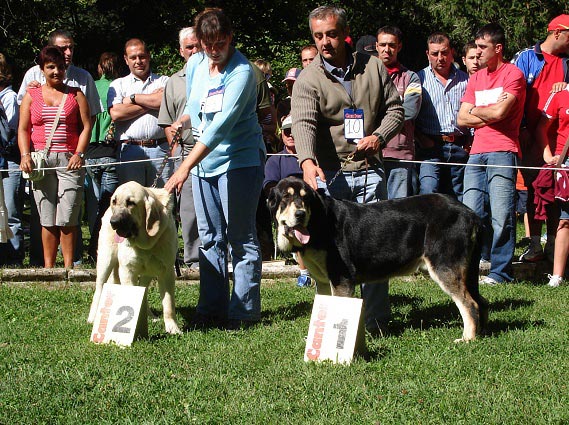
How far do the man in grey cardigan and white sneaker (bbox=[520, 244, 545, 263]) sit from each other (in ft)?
11.4

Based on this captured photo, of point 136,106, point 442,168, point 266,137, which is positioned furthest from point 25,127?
point 442,168

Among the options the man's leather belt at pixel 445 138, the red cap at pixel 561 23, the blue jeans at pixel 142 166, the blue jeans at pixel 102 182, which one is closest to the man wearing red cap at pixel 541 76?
the red cap at pixel 561 23

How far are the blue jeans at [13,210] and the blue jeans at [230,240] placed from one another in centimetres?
366

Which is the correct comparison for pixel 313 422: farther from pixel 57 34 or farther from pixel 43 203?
pixel 57 34

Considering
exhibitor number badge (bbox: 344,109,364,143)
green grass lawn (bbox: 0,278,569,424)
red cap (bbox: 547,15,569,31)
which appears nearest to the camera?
green grass lawn (bbox: 0,278,569,424)

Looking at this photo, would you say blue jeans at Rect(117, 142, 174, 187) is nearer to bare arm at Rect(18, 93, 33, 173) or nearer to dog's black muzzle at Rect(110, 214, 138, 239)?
bare arm at Rect(18, 93, 33, 173)

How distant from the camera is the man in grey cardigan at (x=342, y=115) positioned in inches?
245

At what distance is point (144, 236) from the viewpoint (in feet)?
21.2

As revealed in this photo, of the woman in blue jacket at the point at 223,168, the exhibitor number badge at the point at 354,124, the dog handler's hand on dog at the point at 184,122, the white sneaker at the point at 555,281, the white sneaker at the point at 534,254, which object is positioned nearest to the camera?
the woman in blue jacket at the point at 223,168

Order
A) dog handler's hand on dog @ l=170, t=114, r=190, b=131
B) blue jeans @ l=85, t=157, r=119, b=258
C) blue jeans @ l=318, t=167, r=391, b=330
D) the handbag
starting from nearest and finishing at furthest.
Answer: blue jeans @ l=318, t=167, r=391, b=330, dog handler's hand on dog @ l=170, t=114, r=190, b=131, the handbag, blue jeans @ l=85, t=157, r=119, b=258

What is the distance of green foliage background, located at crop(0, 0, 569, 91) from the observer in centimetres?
2009

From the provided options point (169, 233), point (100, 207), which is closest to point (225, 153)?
point (169, 233)

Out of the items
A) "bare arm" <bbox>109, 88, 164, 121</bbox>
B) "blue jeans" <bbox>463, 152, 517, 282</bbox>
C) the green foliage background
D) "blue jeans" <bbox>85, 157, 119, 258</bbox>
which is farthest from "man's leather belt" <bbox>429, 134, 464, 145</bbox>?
the green foliage background

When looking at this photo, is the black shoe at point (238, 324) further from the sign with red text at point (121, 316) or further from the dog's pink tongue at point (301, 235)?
the dog's pink tongue at point (301, 235)
